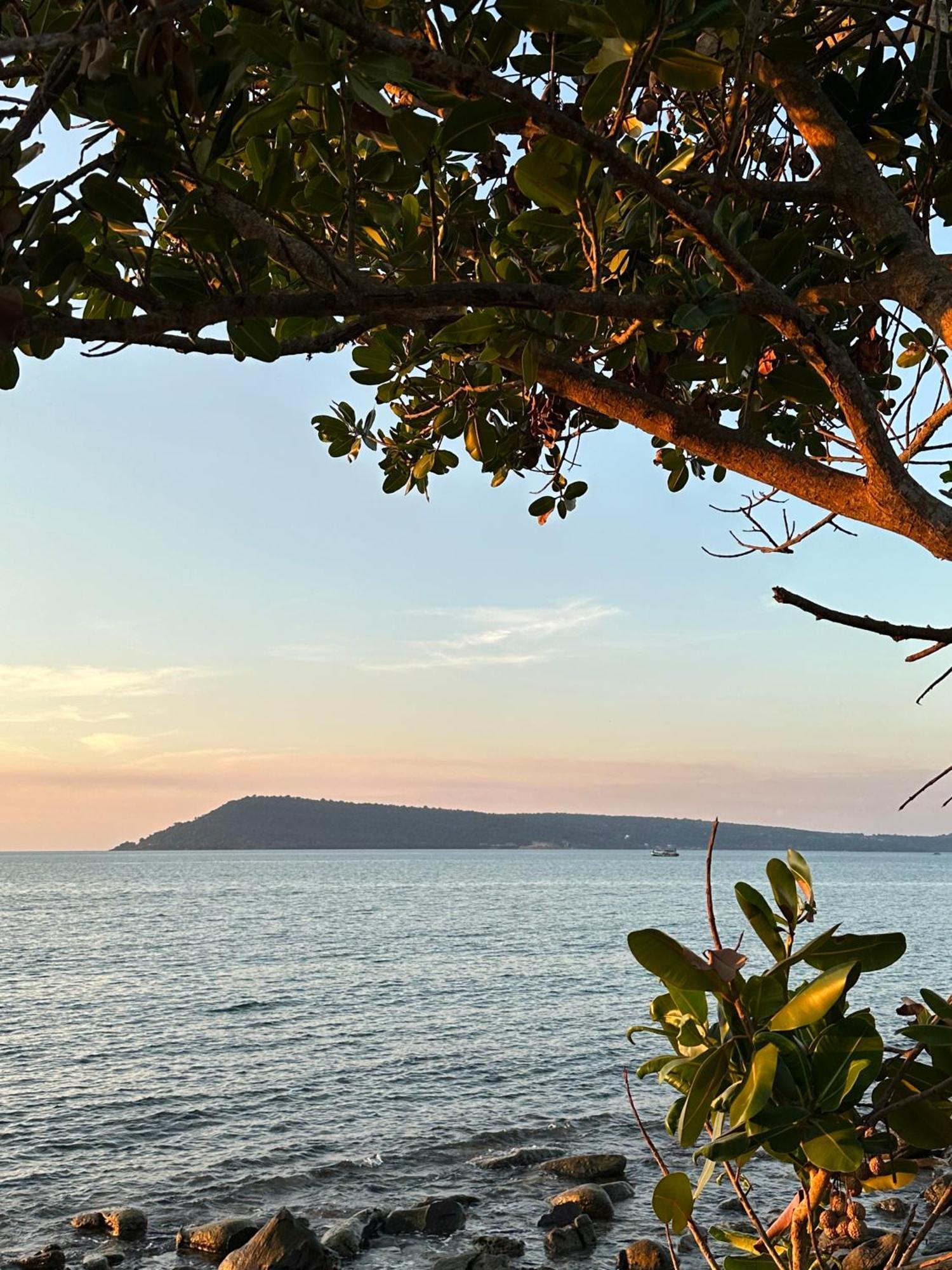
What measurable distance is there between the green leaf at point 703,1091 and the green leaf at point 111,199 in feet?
5.45

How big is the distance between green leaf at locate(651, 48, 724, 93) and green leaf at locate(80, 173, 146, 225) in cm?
88

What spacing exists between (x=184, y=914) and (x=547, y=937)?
34.6m

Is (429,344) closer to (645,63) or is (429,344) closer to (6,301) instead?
(645,63)

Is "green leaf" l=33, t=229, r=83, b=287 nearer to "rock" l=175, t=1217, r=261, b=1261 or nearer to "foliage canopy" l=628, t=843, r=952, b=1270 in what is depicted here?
"foliage canopy" l=628, t=843, r=952, b=1270

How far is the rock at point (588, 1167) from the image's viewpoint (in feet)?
52.5

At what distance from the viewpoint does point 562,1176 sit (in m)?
16.1

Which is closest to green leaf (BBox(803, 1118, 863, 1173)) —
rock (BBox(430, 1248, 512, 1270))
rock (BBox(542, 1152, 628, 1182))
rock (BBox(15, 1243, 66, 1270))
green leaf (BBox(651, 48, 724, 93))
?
green leaf (BBox(651, 48, 724, 93))

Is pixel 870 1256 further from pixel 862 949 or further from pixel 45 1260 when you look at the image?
pixel 862 949

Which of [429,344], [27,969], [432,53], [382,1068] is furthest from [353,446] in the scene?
[27,969]

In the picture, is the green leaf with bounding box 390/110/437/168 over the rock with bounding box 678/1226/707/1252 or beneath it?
over

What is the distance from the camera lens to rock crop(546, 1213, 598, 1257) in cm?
1316

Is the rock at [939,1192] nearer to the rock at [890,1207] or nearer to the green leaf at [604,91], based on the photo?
the green leaf at [604,91]

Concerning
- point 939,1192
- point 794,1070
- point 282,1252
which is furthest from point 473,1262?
point 794,1070

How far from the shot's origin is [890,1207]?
14883 mm
